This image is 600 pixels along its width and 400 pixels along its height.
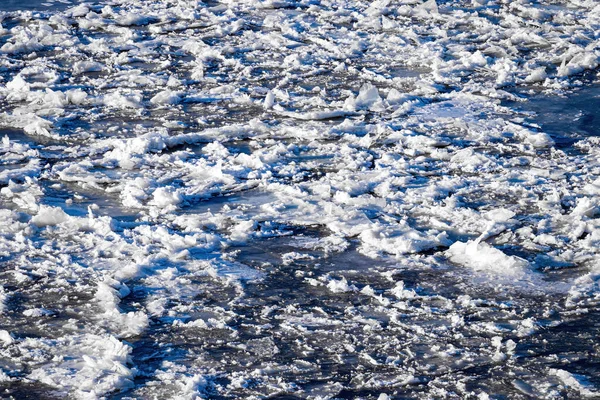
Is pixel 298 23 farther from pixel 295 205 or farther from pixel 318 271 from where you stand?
pixel 318 271

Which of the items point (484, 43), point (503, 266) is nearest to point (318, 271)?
point (503, 266)

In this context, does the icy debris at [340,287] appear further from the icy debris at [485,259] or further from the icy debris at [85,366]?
the icy debris at [85,366]

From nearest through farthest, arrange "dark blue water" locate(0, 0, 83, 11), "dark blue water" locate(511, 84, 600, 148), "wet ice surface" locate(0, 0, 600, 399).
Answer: "wet ice surface" locate(0, 0, 600, 399)
"dark blue water" locate(511, 84, 600, 148)
"dark blue water" locate(0, 0, 83, 11)

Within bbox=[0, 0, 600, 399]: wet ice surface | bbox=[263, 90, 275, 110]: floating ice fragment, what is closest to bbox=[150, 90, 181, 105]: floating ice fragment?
bbox=[0, 0, 600, 399]: wet ice surface

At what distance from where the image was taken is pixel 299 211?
465 centimetres

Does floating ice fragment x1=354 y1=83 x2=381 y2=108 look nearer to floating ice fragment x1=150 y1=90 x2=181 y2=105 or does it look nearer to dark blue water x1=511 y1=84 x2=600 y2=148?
dark blue water x1=511 y1=84 x2=600 y2=148

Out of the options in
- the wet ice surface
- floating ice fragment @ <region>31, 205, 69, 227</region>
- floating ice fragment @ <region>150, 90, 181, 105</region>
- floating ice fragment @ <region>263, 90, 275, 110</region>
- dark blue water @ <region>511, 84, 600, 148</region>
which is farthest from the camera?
floating ice fragment @ <region>150, 90, 181, 105</region>

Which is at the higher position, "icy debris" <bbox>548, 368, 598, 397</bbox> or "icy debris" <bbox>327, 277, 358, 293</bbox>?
"icy debris" <bbox>548, 368, 598, 397</bbox>

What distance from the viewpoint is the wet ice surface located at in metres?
3.38

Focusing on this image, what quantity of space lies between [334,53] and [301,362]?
14.0ft

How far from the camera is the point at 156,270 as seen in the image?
4059 millimetres

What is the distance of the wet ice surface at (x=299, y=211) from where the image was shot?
3.38 meters

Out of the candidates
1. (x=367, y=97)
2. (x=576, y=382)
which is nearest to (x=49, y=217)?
(x=367, y=97)

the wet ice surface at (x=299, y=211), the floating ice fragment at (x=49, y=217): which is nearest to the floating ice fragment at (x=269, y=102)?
the wet ice surface at (x=299, y=211)
